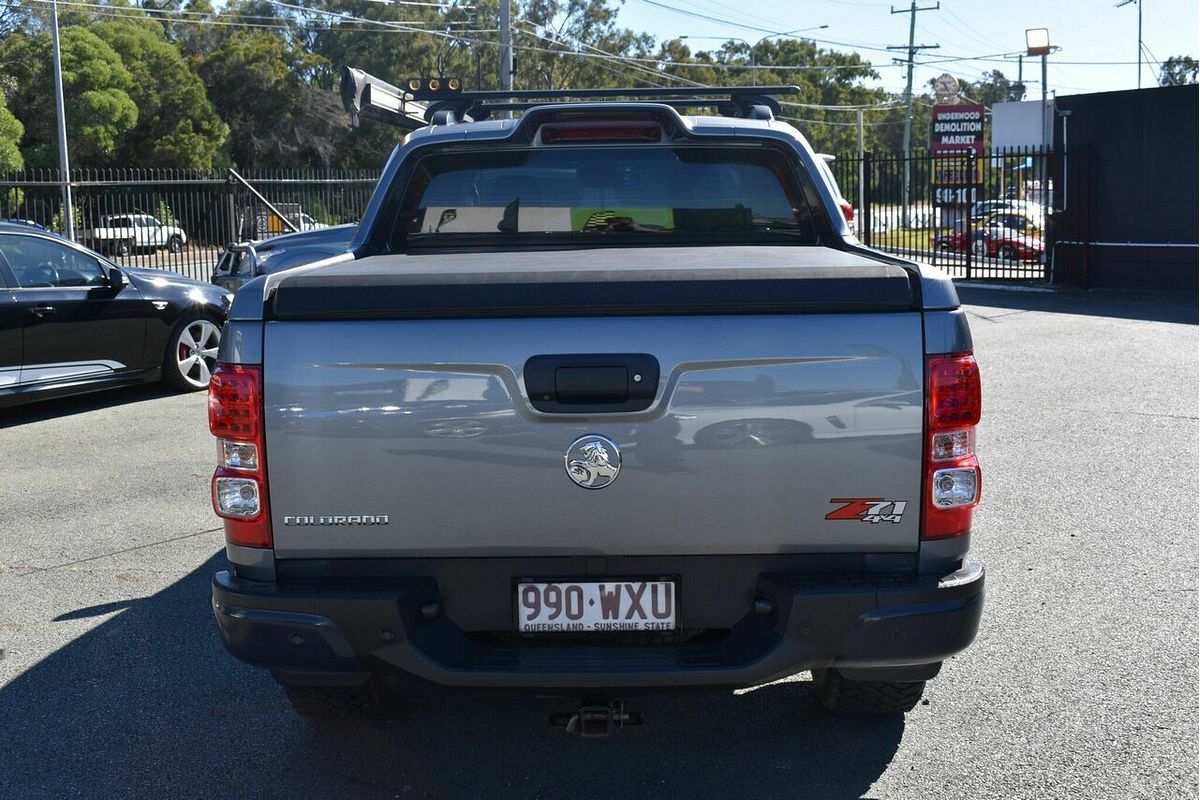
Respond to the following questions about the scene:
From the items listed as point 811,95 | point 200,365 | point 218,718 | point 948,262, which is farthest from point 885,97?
point 218,718

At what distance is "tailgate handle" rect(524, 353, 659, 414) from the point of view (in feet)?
10.5

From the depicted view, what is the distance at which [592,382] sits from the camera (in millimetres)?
3195

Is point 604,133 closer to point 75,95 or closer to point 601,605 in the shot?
point 601,605

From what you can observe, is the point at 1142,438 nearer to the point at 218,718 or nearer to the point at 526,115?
the point at 526,115

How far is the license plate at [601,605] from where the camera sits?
3365 mm

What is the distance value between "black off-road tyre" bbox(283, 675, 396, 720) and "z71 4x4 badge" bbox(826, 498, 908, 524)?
1.59 metres

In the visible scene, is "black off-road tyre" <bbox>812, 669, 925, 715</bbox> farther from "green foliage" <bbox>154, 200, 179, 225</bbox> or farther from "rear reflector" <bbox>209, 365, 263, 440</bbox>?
"green foliage" <bbox>154, 200, 179, 225</bbox>

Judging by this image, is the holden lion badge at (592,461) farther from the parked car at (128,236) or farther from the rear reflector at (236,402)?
the parked car at (128,236)

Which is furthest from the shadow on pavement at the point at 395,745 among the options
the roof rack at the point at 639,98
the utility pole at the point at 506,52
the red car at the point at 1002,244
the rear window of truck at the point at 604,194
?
the utility pole at the point at 506,52

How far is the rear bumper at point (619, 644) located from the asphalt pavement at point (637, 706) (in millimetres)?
188

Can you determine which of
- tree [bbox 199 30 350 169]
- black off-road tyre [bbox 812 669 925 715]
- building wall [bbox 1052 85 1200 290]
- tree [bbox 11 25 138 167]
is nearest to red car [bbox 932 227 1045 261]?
building wall [bbox 1052 85 1200 290]

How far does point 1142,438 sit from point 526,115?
230 inches

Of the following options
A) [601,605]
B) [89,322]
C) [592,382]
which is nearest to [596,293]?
[592,382]

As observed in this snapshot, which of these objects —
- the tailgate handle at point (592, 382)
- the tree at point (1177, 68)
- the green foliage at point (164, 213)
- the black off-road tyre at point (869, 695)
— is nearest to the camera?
the tailgate handle at point (592, 382)
